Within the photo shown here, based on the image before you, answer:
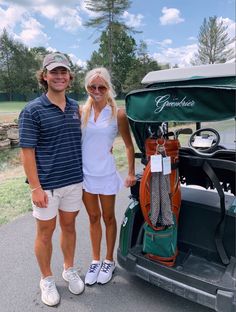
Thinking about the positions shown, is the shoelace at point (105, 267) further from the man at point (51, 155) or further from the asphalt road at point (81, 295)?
the man at point (51, 155)

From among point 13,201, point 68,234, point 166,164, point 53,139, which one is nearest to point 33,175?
point 53,139

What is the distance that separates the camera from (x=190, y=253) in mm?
2631

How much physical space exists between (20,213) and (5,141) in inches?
289

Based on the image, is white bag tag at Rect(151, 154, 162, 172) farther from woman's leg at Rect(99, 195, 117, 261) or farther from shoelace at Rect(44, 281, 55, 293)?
shoelace at Rect(44, 281, 55, 293)

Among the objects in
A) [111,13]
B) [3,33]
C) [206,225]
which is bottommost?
[206,225]

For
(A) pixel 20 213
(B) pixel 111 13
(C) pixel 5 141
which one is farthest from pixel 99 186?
(B) pixel 111 13

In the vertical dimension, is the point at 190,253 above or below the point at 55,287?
above

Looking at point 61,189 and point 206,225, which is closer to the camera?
point 61,189

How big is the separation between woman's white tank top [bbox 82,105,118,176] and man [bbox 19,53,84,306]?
7 centimetres

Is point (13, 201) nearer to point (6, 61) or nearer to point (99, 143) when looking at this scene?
point (99, 143)

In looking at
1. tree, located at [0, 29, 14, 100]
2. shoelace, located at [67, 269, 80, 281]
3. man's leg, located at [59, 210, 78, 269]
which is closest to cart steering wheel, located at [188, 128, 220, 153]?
man's leg, located at [59, 210, 78, 269]

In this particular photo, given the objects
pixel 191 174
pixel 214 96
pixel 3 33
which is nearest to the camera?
pixel 214 96

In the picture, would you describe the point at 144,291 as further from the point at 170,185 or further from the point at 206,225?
the point at 170,185

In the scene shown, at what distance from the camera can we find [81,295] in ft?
8.39
